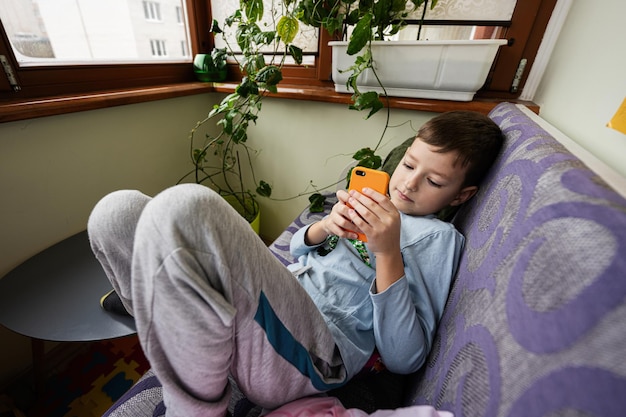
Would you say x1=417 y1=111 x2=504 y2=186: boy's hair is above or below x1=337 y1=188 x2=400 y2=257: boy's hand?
above

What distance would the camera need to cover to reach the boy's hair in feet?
2.00

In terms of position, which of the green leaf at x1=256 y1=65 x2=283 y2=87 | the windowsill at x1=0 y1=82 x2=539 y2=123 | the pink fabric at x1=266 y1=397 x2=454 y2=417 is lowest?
the pink fabric at x1=266 y1=397 x2=454 y2=417

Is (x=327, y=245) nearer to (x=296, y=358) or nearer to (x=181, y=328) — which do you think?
(x=296, y=358)

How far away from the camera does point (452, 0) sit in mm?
995

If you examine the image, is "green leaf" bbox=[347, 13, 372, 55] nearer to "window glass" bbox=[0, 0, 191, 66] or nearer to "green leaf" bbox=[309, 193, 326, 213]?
"green leaf" bbox=[309, 193, 326, 213]

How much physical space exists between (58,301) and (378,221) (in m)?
0.85

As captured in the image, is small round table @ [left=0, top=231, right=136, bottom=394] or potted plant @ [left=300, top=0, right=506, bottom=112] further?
potted plant @ [left=300, top=0, right=506, bottom=112]

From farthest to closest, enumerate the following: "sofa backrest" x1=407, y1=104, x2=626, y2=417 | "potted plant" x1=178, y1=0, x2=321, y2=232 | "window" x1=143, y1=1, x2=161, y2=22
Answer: "window" x1=143, y1=1, x2=161, y2=22 → "potted plant" x1=178, y1=0, x2=321, y2=232 → "sofa backrest" x1=407, y1=104, x2=626, y2=417

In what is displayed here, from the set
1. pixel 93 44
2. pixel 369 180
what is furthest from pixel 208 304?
pixel 93 44

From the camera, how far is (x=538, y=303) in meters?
0.27

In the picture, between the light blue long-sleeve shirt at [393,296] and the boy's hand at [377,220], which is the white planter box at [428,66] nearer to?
the light blue long-sleeve shirt at [393,296]

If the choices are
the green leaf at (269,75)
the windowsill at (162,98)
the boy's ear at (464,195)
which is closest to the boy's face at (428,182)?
the boy's ear at (464,195)

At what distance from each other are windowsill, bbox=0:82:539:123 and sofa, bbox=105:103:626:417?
569mm

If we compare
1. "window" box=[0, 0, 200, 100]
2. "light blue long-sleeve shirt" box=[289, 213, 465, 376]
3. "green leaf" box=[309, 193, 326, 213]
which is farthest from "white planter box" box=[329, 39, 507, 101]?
"window" box=[0, 0, 200, 100]
